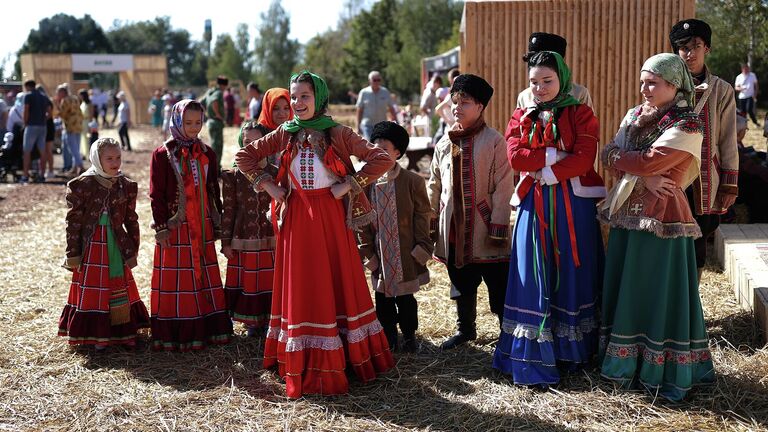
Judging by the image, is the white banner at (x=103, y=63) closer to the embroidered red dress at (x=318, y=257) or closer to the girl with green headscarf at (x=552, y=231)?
the embroidered red dress at (x=318, y=257)

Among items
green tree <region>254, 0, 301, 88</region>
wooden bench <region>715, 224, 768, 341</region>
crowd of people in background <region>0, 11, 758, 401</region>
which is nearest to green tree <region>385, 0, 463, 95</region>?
green tree <region>254, 0, 301, 88</region>

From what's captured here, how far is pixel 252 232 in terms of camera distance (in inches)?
226

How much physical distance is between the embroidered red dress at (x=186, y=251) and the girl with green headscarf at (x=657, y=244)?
2716 millimetres

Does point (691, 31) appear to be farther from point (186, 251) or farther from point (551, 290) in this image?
point (186, 251)

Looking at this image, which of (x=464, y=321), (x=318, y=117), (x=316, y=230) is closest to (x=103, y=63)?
(x=464, y=321)

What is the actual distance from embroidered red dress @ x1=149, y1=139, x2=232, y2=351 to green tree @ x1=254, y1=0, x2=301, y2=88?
215 feet

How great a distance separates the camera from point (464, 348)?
553cm

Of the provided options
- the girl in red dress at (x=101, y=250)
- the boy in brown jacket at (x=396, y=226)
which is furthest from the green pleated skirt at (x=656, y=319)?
the girl in red dress at (x=101, y=250)

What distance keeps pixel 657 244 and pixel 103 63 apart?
147 feet

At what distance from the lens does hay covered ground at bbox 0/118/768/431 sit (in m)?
4.35

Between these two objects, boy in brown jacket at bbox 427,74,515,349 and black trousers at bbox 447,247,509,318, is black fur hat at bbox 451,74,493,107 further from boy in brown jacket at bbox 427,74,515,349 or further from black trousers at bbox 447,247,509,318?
black trousers at bbox 447,247,509,318

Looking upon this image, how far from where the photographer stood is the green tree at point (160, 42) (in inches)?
3834

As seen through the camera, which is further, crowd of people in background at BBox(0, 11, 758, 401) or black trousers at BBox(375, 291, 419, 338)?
black trousers at BBox(375, 291, 419, 338)

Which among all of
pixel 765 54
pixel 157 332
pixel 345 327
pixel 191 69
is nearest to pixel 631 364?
pixel 345 327
